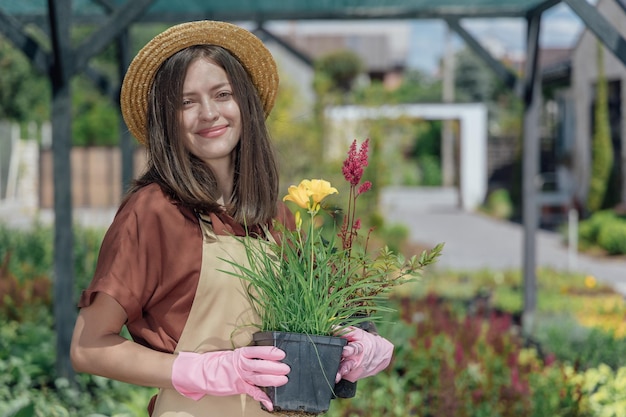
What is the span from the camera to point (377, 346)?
2.26m

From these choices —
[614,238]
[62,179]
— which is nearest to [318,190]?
[62,179]

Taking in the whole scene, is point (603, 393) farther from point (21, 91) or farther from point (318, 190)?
point (21, 91)

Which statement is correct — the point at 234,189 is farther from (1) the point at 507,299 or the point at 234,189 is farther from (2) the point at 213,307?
(1) the point at 507,299

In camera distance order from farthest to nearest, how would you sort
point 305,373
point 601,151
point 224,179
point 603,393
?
point 601,151 → point 603,393 → point 224,179 → point 305,373

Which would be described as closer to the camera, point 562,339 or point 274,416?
point 274,416

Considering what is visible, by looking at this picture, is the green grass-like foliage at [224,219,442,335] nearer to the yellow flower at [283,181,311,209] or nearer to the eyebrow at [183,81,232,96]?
the yellow flower at [283,181,311,209]

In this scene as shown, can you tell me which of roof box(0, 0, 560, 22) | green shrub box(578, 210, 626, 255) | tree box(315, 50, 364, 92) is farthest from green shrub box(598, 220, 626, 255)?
tree box(315, 50, 364, 92)

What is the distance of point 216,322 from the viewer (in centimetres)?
223

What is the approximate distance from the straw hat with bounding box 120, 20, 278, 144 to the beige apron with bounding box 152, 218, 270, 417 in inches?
14.4

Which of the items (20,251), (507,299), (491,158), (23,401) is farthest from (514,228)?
(23,401)

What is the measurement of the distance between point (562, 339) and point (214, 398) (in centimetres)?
456

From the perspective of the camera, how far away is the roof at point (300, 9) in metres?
7.41

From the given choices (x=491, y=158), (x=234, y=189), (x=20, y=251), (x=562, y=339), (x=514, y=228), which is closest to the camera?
(x=234, y=189)

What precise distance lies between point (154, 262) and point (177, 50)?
51 cm
